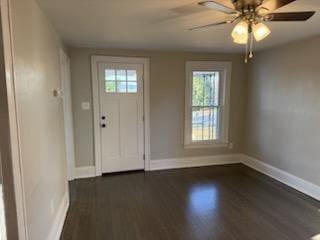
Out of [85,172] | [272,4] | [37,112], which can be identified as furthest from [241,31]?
[85,172]

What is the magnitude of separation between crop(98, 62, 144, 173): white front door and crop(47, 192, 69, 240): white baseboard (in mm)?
1397

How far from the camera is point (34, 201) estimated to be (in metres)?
1.76

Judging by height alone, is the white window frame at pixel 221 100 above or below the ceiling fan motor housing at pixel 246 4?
below

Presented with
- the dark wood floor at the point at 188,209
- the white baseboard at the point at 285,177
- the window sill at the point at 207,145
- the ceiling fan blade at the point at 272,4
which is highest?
the ceiling fan blade at the point at 272,4

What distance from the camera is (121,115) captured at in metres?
4.44

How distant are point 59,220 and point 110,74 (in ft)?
8.41

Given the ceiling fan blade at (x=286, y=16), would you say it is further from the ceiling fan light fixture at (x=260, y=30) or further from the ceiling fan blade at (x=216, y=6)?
the ceiling fan blade at (x=216, y=6)

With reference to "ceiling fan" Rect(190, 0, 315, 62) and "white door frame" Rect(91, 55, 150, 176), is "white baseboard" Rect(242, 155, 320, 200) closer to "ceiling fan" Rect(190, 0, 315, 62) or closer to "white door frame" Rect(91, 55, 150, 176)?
"white door frame" Rect(91, 55, 150, 176)

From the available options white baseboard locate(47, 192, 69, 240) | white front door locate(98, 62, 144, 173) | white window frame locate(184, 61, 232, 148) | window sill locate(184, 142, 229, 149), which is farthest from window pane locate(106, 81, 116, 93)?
white baseboard locate(47, 192, 69, 240)

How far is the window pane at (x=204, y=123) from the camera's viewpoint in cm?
494

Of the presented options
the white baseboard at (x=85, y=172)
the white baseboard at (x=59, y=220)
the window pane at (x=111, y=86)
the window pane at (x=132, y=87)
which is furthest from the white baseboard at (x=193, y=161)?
the white baseboard at (x=59, y=220)

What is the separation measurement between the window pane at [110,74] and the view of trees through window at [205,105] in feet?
5.21

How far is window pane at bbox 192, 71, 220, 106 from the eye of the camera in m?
4.85

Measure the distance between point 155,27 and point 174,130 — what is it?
2.39 metres
